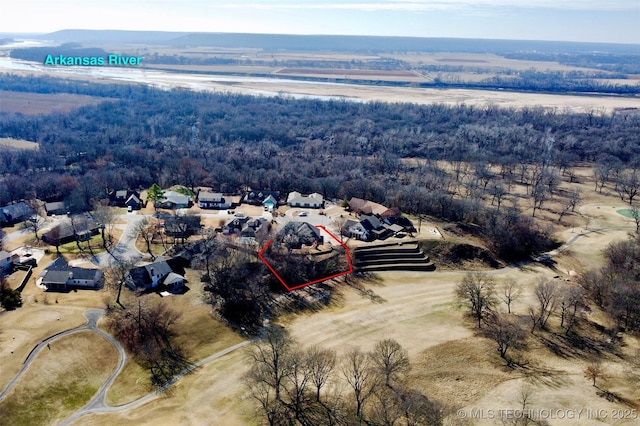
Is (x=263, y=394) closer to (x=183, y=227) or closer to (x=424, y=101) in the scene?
(x=183, y=227)

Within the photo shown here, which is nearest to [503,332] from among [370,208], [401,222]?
[401,222]

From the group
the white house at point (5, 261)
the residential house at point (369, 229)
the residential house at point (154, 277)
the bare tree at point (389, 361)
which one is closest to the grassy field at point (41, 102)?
the white house at point (5, 261)

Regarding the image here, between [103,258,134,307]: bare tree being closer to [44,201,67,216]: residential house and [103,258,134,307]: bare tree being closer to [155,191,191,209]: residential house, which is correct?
[155,191,191,209]: residential house

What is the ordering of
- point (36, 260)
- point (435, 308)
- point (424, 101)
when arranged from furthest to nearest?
point (424, 101) < point (36, 260) < point (435, 308)

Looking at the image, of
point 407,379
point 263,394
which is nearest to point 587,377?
point 407,379

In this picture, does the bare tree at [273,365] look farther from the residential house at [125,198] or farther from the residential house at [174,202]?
the residential house at [125,198]
